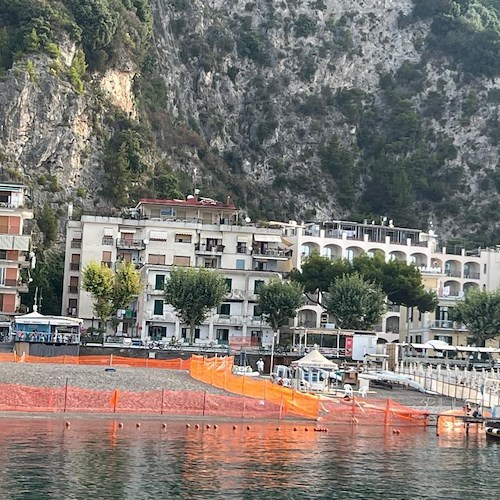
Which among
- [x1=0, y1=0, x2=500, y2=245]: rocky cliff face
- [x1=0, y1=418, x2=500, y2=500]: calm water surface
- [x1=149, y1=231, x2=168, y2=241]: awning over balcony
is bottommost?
[x1=0, y1=418, x2=500, y2=500]: calm water surface

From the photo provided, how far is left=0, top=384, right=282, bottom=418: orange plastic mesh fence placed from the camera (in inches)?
1957

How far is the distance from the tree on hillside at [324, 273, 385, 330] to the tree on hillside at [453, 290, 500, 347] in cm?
867

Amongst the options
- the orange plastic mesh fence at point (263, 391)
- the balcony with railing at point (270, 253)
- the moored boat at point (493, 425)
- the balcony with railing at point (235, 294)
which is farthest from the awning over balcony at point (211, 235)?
the moored boat at point (493, 425)

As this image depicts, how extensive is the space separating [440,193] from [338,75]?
28001mm

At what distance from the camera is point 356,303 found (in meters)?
94.7

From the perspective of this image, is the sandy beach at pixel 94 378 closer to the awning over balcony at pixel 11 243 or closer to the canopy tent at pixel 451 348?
the canopy tent at pixel 451 348

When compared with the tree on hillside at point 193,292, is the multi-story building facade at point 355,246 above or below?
above

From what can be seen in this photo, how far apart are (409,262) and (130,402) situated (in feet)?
221

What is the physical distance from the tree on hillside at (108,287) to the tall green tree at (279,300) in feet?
38.3

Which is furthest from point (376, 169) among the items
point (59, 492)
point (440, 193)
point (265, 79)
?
point (59, 492)

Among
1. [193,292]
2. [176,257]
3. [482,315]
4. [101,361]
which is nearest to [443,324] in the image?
[482,315]

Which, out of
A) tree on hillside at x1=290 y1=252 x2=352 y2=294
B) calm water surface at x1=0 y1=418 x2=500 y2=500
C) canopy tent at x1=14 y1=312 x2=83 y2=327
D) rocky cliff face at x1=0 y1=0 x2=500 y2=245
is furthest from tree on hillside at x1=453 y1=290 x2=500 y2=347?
rocky cliff face at x1=0 y1=0 x2=500 y2=245

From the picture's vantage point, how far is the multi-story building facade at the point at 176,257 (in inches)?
3883

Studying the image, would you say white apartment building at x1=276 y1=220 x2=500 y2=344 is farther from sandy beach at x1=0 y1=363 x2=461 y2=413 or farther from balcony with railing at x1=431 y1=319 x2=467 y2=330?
sandy beach at x1=0 y1=363 x2=461 y2=413
